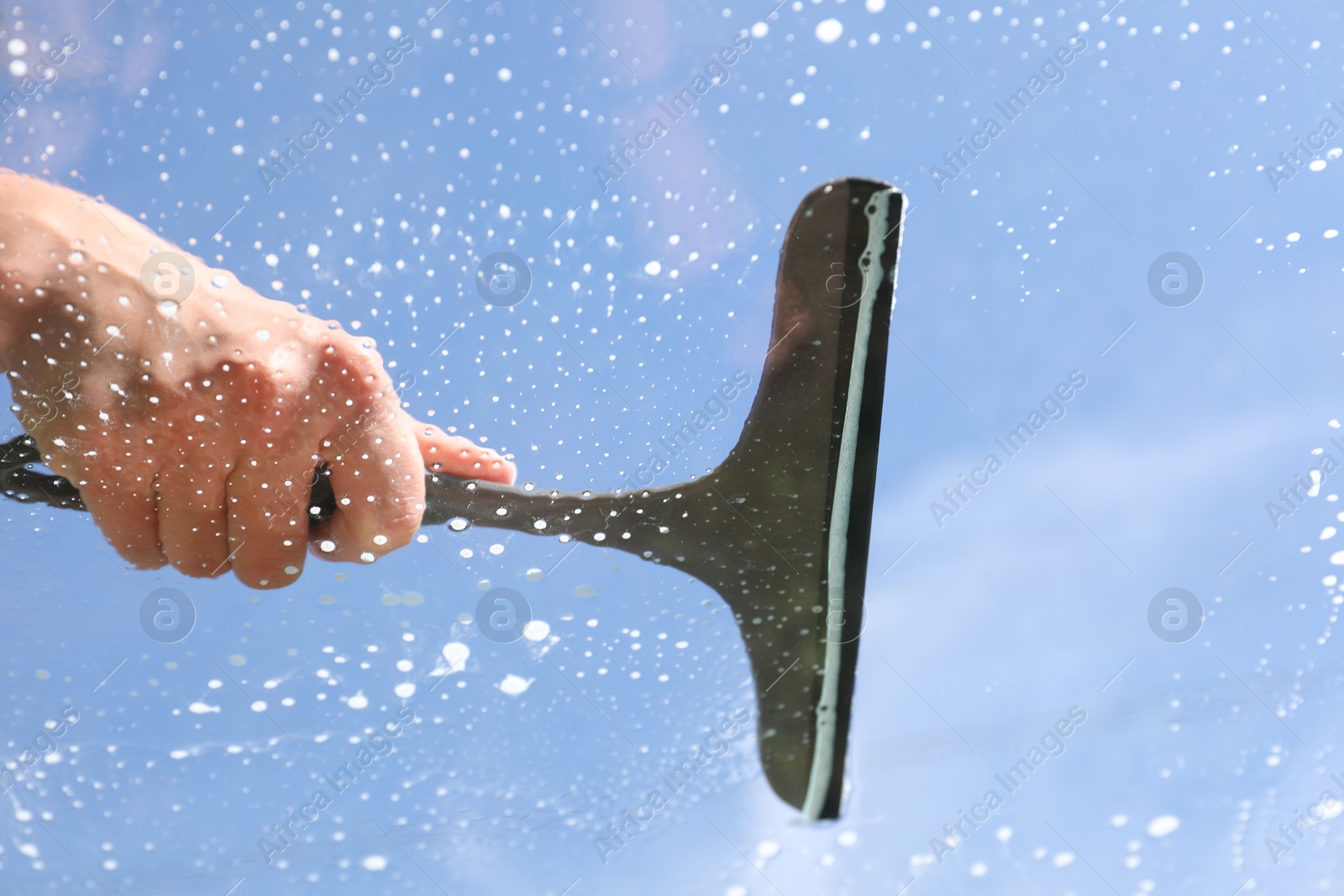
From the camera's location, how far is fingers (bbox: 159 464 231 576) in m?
0.73

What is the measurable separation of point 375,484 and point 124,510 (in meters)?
0.26

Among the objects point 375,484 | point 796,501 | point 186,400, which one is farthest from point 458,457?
point 796,501

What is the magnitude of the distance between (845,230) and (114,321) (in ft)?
2.15

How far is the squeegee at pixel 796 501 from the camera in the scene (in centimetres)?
65

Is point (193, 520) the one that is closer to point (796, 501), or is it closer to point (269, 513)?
point (269, 513)

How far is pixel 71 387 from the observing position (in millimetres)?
670

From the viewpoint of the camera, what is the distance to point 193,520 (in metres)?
0.77

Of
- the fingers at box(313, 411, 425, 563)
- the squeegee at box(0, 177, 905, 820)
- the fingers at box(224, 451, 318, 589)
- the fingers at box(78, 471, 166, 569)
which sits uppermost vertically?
the squeegee at box(0, 177, 905, 820)

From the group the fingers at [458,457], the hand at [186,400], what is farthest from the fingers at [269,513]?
the fingers at [458,457]

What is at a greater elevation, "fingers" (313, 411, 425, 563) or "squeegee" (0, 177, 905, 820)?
"squeegee" (0, 177, 905, 820)

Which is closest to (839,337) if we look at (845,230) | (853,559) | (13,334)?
(845,230)

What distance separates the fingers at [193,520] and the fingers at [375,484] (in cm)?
10

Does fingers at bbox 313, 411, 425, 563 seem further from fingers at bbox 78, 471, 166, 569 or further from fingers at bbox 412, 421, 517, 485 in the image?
fingers at bbox 78, 471, 166, 569

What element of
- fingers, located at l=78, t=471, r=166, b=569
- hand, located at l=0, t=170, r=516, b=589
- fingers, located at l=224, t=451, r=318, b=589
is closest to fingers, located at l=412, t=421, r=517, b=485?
hand, located at l=0, t=170, r=516, b=589
